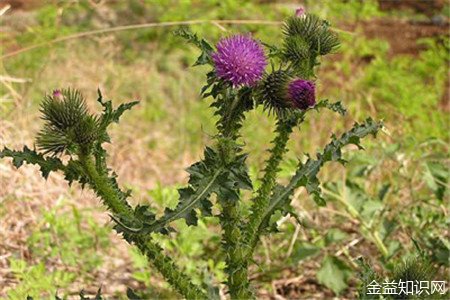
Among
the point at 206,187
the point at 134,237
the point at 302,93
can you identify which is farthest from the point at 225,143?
the point at 134,237

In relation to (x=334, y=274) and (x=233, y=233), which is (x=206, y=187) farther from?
(x=334, y=274)

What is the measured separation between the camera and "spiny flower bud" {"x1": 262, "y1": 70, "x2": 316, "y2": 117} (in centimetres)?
206

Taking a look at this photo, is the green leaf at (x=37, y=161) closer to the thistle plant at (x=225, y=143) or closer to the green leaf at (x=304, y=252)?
the thistle plant at (x=225, y=143)

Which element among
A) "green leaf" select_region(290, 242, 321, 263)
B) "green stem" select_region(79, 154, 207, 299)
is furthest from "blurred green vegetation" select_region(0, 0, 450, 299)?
"green stem" select_region(79, 154, 207, 299)

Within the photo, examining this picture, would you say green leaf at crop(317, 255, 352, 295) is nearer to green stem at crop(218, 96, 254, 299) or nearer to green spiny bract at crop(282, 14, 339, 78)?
green stem at crop(218, 96, 254, 299)

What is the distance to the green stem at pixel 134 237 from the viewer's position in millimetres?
2148

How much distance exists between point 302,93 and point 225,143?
0.24 m

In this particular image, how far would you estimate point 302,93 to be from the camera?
2062mm

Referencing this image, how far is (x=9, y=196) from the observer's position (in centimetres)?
367

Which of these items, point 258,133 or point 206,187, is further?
point 258,133

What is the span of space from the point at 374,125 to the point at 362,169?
4.35ft

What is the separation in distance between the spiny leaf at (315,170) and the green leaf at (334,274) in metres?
0.99

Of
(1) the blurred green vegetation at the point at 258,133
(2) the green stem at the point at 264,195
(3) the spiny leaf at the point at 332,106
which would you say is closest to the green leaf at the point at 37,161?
(1) the blurred green vegetation at the point at 258,133

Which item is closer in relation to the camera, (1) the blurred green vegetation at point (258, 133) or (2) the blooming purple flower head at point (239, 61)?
(2) the blooming purple flower head at point (239, 61)
